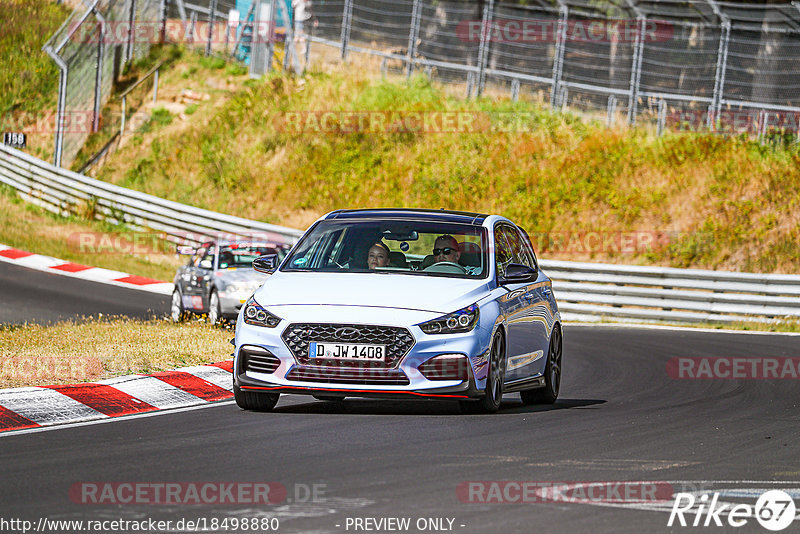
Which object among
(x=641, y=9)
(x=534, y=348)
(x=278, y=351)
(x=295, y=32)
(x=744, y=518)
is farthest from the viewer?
(x=295, y=32)

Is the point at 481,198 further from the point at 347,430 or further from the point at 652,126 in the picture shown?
the point at 347,430

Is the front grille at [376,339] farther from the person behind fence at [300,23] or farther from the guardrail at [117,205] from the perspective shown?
the person behind fence at [300,23]

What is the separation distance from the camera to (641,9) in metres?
31.8

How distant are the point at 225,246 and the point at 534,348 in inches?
433

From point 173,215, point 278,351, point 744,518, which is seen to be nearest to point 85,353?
point 278,351

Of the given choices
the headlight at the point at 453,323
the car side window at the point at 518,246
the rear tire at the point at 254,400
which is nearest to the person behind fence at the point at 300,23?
the car side window at the point at 518,246

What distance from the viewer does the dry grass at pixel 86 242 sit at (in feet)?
101

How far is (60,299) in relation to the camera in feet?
75.5

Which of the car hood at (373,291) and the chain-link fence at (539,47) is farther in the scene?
the chain-link fence at (539,47)

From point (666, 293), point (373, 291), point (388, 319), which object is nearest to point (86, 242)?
point (666, 293)

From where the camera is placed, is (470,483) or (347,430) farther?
(347,430)

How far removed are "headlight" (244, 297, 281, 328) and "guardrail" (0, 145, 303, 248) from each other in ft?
60.4

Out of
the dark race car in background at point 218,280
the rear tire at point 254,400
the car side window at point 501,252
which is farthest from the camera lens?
the dark race car in background at point 218,280
